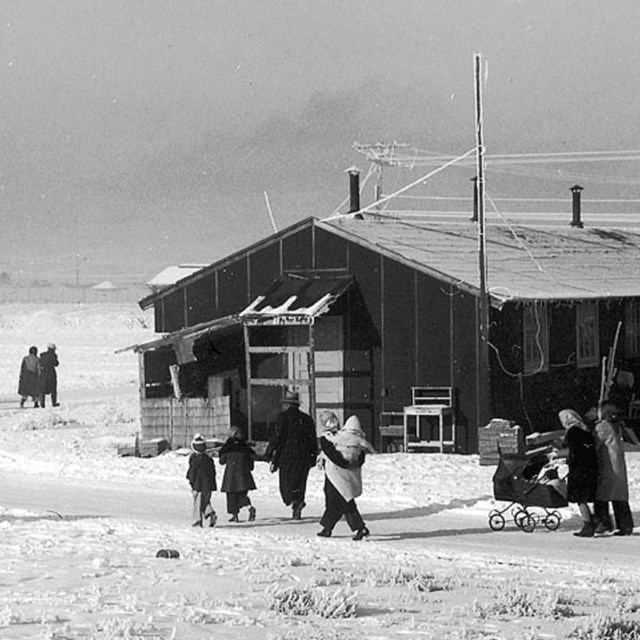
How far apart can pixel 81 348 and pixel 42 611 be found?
6339 centimetres

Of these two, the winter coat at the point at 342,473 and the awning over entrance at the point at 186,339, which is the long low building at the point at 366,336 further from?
the winter coat at the point at 342,473

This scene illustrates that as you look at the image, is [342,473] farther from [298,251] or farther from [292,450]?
[298,251]

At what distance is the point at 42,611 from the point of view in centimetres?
997

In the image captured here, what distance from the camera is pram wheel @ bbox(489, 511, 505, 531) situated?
1684cm

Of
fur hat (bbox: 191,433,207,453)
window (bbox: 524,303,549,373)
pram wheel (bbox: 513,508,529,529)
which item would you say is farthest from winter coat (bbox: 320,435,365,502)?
window (bbox: 524,303,549,373)

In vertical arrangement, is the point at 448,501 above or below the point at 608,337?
below

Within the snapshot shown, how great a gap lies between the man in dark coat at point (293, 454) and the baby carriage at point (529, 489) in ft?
7.75

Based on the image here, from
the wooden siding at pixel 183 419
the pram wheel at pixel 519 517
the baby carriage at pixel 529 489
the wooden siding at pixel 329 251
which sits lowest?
the pram wheel at pixel 519 517

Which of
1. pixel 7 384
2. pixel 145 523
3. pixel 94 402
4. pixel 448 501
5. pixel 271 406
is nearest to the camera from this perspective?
pixel 145 523

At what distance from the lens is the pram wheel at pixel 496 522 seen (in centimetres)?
1684

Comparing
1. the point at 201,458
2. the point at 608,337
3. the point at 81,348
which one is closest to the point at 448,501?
the point at 201,458

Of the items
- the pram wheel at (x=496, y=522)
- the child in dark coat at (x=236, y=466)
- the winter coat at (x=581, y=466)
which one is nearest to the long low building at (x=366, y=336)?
the child in dark coat at (x=236, y=466)

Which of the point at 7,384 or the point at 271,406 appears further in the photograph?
the point at 7,384

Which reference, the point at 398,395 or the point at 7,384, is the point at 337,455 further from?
the point at 7,384
